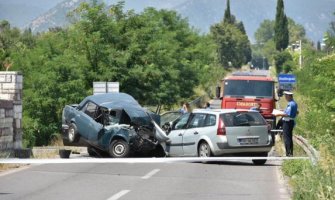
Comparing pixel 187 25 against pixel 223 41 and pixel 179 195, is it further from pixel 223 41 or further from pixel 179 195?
pixel 223 41

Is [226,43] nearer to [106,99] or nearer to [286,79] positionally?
[286,79]

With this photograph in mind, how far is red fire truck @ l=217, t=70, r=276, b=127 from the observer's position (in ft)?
106

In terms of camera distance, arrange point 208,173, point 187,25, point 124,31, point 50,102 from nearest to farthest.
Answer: point 208,173, point 50,102, point 124,31, point 187,25

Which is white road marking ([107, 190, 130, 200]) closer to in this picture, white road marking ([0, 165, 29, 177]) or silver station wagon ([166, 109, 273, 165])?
white road marking ([0, 165, 29, 177])

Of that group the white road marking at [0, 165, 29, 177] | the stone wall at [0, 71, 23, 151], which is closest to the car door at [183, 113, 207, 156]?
the white road marking at [0, 165, 29, 177]

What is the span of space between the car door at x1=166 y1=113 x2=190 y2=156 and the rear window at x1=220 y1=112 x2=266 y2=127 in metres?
1.70

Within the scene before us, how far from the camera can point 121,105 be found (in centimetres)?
2336

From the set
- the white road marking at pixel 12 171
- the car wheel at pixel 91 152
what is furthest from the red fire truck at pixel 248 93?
the white road marking at pixel 12 171

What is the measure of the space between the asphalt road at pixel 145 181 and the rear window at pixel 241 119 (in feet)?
3.89

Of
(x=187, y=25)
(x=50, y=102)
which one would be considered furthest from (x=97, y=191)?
(x=187, y=25)

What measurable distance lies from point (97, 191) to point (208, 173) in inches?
184

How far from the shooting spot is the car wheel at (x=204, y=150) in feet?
67.5

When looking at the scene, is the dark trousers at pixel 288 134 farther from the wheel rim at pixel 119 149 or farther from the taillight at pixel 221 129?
the wheel rim at pixel 119 149

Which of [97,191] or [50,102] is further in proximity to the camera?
[50,102]
